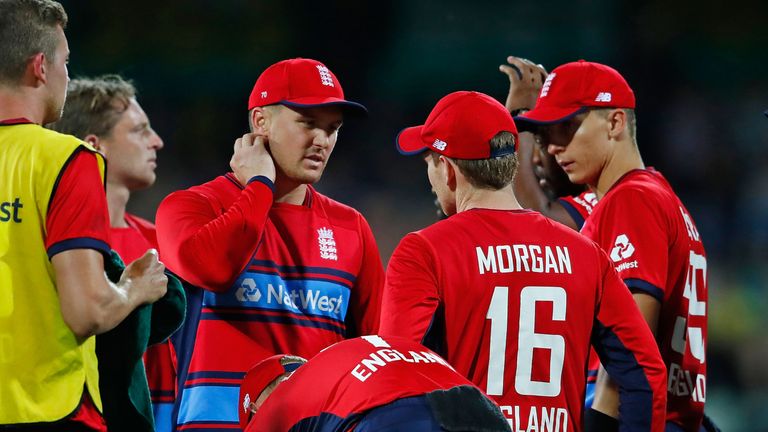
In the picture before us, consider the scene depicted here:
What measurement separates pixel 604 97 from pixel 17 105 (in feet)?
7.20

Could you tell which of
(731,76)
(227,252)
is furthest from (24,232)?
(731,76)

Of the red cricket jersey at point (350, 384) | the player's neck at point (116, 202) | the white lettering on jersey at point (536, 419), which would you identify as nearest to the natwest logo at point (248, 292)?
the white lettering on jersey at point (536, 419)

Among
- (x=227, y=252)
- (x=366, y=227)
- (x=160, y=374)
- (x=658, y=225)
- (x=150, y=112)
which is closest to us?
(x=227, y=252)

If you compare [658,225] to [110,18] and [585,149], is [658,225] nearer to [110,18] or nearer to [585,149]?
[585,149]

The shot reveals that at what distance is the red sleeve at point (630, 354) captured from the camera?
10.0 ft

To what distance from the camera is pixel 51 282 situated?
2.66m

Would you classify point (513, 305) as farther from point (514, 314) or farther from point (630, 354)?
point (630, 354)

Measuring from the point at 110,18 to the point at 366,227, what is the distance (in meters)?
6.55

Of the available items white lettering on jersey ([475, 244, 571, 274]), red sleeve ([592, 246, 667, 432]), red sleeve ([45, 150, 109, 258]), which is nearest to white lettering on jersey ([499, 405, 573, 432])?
red sleeve ([592, 246, 667, 432])

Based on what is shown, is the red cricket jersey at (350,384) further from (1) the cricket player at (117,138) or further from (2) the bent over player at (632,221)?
(1) the cricket player at (117,138)

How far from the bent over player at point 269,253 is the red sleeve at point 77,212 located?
2.12 feet

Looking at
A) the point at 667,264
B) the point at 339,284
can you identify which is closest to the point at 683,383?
the point at 667,264

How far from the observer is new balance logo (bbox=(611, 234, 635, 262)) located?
3.53m

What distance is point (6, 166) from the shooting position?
268cm
